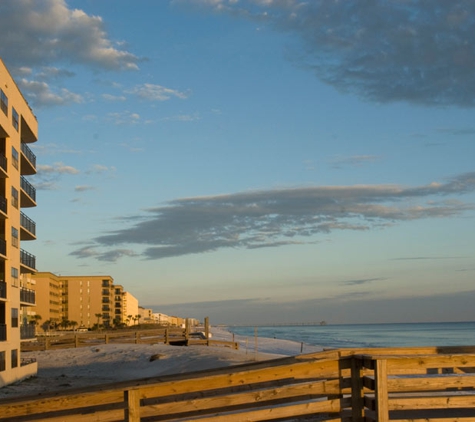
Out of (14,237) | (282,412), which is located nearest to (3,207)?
(14,237)

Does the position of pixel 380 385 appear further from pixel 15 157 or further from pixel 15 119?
pixel 15 119

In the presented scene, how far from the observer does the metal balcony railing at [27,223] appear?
4288cm

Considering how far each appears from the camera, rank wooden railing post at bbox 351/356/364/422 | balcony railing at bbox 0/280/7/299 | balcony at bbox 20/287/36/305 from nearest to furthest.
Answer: wooden railing post at bbox 351/356/364/422, balcony railing at bbox 0/280/7/299, balcony at bbox 20/287/36/305

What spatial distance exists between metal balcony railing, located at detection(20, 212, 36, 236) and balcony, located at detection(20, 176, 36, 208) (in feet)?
3.44

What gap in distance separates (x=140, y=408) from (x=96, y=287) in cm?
16551

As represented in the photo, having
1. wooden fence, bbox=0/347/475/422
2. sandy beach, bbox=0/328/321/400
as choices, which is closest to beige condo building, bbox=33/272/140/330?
sandy beach, bbox=0/328/321/400

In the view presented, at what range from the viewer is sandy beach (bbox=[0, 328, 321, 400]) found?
3509 cm

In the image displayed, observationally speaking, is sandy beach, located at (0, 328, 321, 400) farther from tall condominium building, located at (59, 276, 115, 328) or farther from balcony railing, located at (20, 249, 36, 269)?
tall condominium building, located at (59, 276, 115, 328)

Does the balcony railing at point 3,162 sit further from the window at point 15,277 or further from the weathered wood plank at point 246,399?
the weathered wood plank at point 246,399

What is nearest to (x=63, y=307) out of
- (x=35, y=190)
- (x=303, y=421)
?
(x=35, y=190)

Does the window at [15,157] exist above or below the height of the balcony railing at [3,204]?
above

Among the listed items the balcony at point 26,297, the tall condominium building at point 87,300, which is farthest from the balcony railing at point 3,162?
the tall condominium building at point 87,300

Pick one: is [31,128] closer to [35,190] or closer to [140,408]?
[35,190]

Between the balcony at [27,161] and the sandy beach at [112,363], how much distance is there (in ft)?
41.9
